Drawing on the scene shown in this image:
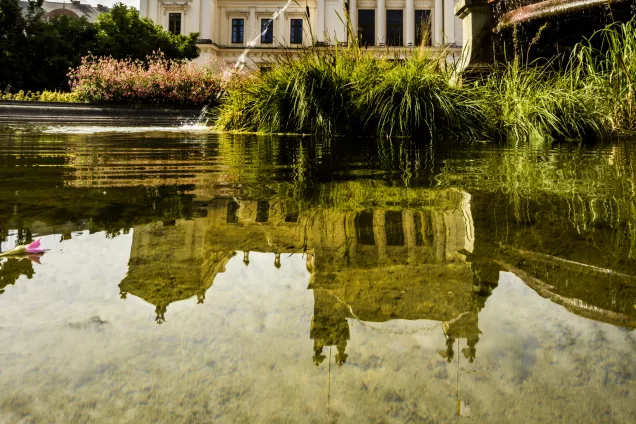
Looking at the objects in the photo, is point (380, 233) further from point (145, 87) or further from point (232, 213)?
point (145, 87)

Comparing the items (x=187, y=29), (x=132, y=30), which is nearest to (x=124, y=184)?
(x=132, y=30)

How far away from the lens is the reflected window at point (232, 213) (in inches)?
47.2

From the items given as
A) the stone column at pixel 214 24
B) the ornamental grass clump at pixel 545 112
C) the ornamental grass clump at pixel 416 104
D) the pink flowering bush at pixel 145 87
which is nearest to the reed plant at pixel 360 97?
the ornamental grass clump at pixel 416 104

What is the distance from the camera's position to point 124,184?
5.85ft

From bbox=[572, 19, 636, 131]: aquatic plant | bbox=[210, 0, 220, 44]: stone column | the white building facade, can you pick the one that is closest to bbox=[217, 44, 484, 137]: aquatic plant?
bbox=[572, 19, 636, 131]: aquatic plant

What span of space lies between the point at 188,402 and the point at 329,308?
23 centimetres

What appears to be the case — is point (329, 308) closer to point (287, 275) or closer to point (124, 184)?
point (287, 275)

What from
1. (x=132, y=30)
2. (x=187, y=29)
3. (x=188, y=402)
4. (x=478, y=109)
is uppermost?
(x=187, y=29)

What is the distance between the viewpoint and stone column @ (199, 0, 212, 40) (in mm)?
33750

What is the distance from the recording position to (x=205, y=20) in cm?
3400

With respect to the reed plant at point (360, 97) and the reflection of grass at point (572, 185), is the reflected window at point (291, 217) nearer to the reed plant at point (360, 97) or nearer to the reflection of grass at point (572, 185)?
the reflection of grass at point (572, 185)

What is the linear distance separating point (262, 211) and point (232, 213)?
78mm

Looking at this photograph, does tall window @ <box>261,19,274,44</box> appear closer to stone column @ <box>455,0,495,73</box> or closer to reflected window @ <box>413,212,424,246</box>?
stone column @ <box>455,0,495,73</box>

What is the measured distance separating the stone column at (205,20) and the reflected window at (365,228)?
3517 centimetres
